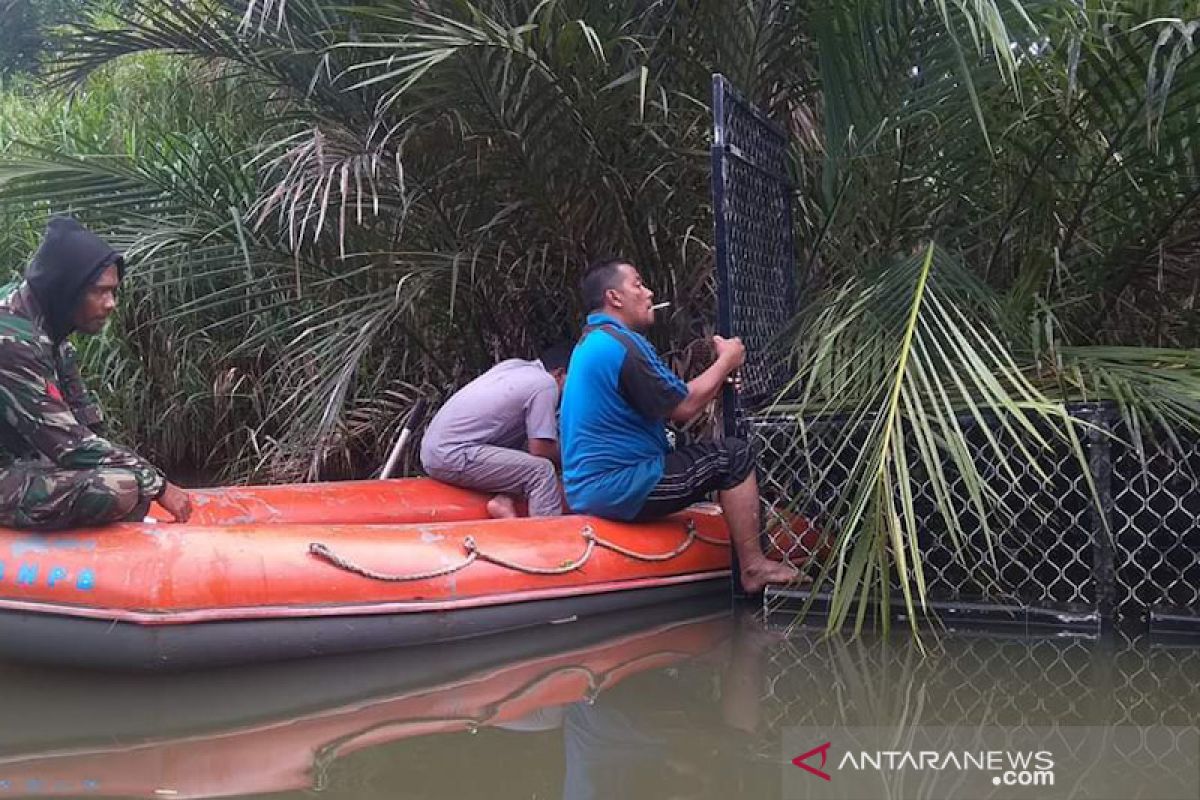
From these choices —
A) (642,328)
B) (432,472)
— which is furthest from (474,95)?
(432,472)

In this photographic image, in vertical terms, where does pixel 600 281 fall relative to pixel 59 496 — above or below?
above

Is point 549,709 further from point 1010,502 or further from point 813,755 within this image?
point 1010,502

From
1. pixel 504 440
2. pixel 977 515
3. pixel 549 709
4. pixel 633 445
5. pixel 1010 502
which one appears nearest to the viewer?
pixel 549 709

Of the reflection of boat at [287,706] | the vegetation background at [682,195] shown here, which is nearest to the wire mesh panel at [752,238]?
the vegetation background at [682,195]

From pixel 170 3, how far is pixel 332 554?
9.79ft

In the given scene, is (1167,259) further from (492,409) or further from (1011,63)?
(492,409)

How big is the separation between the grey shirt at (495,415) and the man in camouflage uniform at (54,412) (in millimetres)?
1311

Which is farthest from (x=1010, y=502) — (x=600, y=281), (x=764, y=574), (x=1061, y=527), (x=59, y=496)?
(x=59, y=496)

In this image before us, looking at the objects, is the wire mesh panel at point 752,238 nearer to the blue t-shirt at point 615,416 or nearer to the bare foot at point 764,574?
the blue t-shirt at point 615,416

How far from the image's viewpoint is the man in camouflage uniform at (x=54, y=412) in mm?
3355

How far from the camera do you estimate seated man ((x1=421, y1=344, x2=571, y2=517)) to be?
4.57 meters

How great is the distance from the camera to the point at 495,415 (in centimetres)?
459

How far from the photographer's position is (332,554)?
356 cm

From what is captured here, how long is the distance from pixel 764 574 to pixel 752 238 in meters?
1.20
